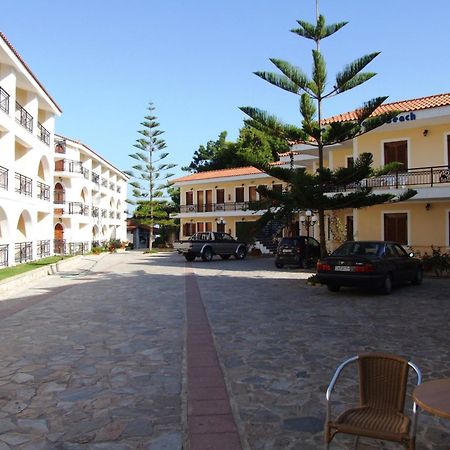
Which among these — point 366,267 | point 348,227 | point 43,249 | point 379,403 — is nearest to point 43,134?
point 43,249

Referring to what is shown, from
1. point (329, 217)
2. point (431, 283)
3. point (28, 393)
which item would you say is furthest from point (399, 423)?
point (329, 217)

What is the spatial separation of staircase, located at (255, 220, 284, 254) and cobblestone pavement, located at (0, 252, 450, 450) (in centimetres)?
1900

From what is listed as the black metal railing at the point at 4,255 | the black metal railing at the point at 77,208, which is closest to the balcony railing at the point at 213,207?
the black metal railing at the point at 77,208

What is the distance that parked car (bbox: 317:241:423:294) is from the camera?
37.0 feet

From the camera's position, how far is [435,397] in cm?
279

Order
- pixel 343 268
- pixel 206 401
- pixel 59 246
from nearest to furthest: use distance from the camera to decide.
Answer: pixel 206 401
pixel 343 268
pixel 59 246

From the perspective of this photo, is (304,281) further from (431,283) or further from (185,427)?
(185,427)

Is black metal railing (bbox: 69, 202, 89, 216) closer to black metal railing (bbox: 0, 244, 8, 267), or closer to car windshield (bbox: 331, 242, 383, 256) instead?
black metal railing (bbox: 0, 244, 8, 267)

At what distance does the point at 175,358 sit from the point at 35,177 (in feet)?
68.8

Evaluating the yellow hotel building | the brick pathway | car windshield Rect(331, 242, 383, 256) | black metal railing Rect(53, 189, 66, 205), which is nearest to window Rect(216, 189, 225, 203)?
black metal railing Rect(53, 189, 66, 205)

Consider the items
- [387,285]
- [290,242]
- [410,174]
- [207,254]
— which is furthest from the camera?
[207,254]

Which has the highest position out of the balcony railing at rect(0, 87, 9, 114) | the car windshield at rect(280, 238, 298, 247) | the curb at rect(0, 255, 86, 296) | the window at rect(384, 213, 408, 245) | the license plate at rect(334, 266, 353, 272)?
the balcony railing at rect(0, 87, 9, 114)

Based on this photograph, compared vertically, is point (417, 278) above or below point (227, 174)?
below

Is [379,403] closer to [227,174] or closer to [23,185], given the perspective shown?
[23,185]
